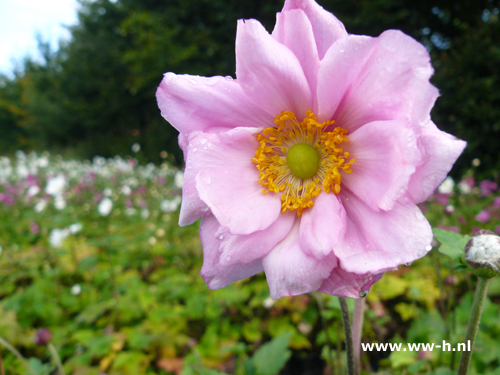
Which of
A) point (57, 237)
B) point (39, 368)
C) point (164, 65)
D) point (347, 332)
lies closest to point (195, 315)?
point (39, 368)

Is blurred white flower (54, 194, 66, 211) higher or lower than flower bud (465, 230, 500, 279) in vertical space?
lower

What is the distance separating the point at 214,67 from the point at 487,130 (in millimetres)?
8379

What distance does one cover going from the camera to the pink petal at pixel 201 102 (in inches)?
36.7

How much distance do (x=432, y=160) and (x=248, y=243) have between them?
0.49 metres

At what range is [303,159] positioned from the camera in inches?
41.3

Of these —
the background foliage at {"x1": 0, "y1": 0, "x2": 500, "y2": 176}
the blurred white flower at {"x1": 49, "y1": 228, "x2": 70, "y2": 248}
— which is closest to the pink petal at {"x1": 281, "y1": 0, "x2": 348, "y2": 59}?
the background foliage at {"x1": 0, "y1": 0, "x2": 500, "y2": 176}

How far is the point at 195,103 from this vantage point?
0.94 m

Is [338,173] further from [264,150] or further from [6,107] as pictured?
[6,107]

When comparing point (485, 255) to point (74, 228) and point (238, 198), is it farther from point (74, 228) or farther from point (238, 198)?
point (74, 228)

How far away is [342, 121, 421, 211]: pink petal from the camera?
0.74 m

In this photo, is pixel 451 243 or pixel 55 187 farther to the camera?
pixel 55 187

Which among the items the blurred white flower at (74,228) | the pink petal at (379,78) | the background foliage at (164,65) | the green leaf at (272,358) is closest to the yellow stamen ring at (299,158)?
the pink petal at (379,78)

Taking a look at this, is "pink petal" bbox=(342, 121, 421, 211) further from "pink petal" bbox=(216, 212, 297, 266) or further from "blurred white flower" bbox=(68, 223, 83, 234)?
"blurred white flower" bbox=(68, 223, 83, 234)

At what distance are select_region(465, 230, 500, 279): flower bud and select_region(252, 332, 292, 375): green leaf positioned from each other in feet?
2.99
